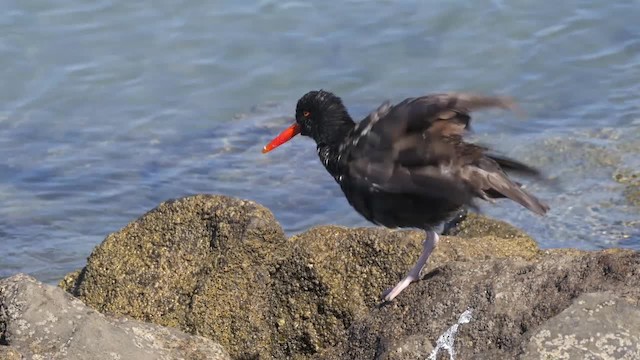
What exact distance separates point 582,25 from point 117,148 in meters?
5.30

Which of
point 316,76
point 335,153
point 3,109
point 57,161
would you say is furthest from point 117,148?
point 335,153

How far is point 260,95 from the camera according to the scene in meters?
11.1

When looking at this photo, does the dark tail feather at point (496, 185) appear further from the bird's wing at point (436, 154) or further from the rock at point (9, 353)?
the rock at point (9, 353)

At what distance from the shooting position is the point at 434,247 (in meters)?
4.93

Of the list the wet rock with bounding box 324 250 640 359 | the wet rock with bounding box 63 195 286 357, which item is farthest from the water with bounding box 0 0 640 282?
the wet rock with bounding box 324 250 640 359

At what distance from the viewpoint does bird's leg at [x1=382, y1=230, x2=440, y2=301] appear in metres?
4.55

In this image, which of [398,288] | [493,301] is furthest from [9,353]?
[493,301]

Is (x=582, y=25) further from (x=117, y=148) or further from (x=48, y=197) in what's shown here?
(x=48, y=197)

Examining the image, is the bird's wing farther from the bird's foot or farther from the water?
the water

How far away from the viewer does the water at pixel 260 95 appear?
8633mm

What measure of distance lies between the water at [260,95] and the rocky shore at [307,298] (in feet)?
9.22

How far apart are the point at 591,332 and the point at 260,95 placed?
25.3 ft

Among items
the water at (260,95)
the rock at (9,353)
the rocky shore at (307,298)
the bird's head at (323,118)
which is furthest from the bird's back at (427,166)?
the water at (260,95)

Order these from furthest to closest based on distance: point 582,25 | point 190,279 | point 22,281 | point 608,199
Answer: point 582,25, point 608,199, point 190,279, point 22,281
